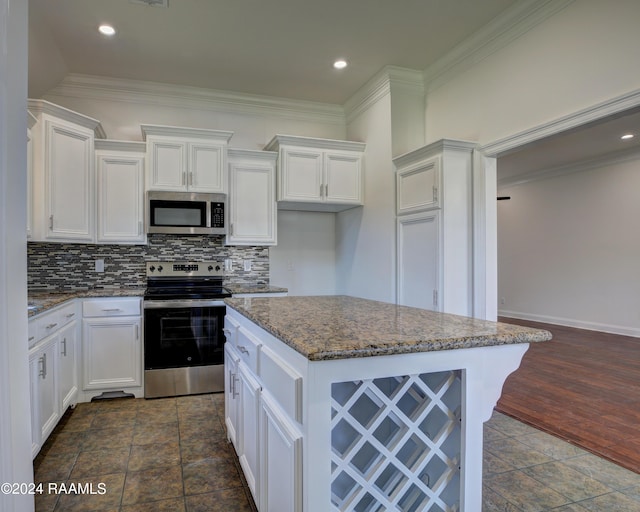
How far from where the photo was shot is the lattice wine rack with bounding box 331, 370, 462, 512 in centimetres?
120

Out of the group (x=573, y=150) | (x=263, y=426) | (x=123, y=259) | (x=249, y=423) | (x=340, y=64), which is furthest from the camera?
(x=573, y=150)

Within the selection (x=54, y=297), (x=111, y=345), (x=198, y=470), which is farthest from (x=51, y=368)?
(x=198, y=470)

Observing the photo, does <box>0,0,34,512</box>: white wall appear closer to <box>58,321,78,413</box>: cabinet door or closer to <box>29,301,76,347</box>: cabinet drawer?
<box>29,301,76,347</box>: cabinet drawer

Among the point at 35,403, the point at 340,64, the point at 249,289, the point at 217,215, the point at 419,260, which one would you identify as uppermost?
the point at 340,64

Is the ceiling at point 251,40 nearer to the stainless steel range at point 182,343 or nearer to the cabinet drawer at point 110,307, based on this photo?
the cabinet drawer at point 110,307

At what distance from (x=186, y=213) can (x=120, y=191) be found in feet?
1.91

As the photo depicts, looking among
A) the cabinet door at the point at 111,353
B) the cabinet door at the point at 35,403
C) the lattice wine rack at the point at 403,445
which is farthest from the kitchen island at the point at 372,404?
the cabinet door at the point at 111,353

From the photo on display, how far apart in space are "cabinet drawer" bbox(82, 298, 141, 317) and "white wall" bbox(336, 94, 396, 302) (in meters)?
2.09

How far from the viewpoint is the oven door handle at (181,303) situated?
332cm

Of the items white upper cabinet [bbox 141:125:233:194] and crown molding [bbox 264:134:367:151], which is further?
crown molding [bbox 264:134:367:151]

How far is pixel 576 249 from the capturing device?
21.4ft

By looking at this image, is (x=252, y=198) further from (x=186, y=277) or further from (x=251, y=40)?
(x=251, y=40)

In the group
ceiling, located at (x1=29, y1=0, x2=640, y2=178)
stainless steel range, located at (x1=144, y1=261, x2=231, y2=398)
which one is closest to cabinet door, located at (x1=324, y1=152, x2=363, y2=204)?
ceiling, located at (x1=29, y1=0, x2=640, y2=178)

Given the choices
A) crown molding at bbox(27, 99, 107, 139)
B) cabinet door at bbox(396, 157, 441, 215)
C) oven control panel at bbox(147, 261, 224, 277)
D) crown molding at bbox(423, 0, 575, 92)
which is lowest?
oven control panel at bbox(147, 261, 224, 277)
